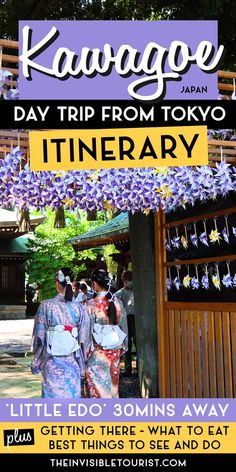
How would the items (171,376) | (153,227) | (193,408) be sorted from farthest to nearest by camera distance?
(153,227) → (171,376) → (193,408)

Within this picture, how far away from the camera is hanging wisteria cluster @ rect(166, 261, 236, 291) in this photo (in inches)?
220

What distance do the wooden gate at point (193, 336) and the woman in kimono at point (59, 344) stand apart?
50.5 inches

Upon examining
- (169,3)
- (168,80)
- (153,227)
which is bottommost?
(153,227)

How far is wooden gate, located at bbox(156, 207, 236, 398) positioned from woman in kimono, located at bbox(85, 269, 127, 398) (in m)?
0.74

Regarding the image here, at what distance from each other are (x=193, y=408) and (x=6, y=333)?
14.5 meters

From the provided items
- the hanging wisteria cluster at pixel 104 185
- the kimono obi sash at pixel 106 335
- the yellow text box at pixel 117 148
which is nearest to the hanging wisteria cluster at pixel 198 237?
the hanging wisteria cluster at pixel 104 185

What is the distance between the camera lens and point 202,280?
6.00m

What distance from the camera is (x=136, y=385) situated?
800 cm

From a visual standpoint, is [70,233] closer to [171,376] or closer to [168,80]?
[171,376]

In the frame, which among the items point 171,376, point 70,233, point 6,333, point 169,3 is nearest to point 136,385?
point 171,376

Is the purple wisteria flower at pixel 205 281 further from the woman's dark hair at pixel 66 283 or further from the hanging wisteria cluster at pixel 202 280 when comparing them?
the woman's dark hair at pixel 66 283

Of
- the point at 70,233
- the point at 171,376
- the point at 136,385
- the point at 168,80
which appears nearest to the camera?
the point at 168,80
